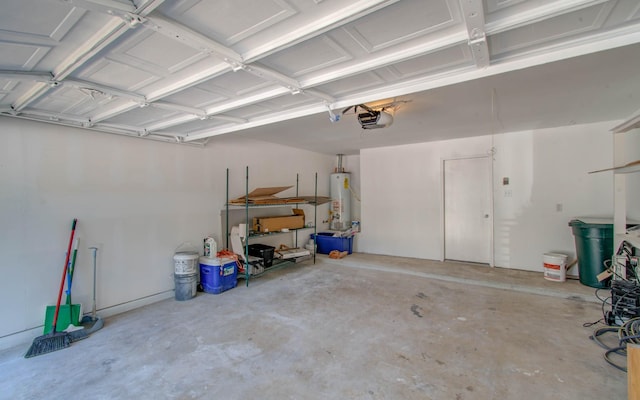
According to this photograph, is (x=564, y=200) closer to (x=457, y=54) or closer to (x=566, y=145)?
(x=566, y=145)

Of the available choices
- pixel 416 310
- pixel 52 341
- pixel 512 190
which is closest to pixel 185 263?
pixel 52 341

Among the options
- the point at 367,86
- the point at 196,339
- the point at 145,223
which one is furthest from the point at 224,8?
the point at 145,223

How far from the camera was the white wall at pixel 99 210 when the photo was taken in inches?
106

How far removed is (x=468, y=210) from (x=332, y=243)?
2795 millimetres

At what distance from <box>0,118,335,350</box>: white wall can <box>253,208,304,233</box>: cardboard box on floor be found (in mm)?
642

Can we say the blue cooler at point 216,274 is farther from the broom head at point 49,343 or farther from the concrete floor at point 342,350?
the broom head at point 49,343

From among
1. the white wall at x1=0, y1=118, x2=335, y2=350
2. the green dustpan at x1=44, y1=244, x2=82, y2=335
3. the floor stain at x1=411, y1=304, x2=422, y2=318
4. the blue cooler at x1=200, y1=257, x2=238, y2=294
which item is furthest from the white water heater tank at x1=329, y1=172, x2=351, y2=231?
the green dustpan at x1=44, y1=244, x2=82, y2=335

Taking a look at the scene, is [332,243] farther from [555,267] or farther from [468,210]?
[555,267]

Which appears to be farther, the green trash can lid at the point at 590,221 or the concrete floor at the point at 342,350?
the green trash can lid at the point at 590,221

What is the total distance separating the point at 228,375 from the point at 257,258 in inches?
99.3

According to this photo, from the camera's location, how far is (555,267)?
4.11m

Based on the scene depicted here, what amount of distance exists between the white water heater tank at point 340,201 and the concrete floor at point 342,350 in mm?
2779

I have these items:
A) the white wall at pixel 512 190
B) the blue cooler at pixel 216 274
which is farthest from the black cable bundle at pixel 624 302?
the blue cooler at pixel 216 274

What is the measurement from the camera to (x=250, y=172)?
4.95m
